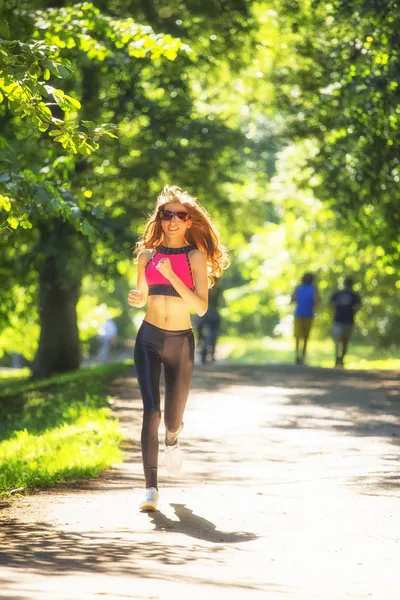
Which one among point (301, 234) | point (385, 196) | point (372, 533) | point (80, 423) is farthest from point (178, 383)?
point (301, 234)

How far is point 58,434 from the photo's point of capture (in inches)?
497

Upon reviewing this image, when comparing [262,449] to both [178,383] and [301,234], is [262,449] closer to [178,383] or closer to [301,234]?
[178,383]

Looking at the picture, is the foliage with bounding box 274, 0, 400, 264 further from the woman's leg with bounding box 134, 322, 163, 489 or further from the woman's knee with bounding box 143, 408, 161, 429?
the woman's knee with bounding box 143, 408, 161, 429

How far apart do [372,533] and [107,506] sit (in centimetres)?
184

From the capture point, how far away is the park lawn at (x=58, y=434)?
1009cm

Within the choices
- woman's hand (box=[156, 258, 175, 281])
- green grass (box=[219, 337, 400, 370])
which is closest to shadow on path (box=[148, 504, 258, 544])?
woman's hand (box=[156, 258, 175, 281])

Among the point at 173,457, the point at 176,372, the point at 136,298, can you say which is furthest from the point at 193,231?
the point at 173,457

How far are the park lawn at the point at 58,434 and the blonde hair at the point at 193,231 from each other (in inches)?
80.9

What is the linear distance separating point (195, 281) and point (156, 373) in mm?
634

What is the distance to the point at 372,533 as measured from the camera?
7.37 m

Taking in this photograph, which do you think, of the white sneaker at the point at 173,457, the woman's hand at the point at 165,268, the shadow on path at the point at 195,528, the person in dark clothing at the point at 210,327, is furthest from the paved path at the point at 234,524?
the person in dark clothing at the point at 210,327

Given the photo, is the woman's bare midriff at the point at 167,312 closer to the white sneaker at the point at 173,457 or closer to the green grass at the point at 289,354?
the white sneaker at the point at 173,457

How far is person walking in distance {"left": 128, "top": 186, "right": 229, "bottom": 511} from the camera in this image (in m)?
8.16

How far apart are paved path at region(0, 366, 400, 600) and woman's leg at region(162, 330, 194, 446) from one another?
561 mm
